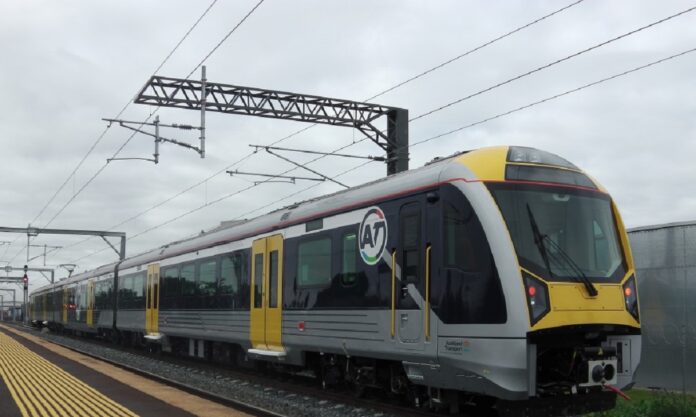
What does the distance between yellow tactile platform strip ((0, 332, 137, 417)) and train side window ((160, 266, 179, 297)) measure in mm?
3877

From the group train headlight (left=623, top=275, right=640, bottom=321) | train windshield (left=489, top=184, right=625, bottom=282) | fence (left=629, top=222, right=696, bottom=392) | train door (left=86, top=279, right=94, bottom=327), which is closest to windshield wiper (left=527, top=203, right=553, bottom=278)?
train windshield (left=489, top=184, right=625, bottom=282)

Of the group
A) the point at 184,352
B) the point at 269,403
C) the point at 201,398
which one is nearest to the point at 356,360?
the point at 269,403

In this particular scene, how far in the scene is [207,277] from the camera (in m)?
17.9

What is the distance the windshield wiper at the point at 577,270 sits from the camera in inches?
332

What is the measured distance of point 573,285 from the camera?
8.36 metres

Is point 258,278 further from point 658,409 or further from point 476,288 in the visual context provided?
point 658,409

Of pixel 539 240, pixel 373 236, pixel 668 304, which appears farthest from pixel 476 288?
pixel 668 304

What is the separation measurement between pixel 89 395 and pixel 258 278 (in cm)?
397

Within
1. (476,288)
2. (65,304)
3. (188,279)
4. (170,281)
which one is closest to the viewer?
(476,288)

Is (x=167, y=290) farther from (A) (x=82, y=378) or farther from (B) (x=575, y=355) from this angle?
(B) (x=575, y=355)

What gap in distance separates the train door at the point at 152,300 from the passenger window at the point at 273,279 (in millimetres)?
9440

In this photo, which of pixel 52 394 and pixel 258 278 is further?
pixel 258 278

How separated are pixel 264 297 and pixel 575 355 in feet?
23.7

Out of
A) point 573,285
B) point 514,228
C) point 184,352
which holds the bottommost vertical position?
point 184,352
